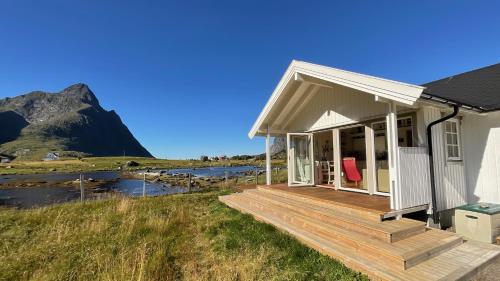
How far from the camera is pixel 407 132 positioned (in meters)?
7.08

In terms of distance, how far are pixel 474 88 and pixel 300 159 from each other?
5.73 metres

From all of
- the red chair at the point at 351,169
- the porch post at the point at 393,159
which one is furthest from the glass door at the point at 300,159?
the porch post at the point at 393,159

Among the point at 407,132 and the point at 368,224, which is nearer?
the point at 368,224

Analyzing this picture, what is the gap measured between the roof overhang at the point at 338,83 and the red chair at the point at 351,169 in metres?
2.45

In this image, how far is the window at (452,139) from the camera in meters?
6.46

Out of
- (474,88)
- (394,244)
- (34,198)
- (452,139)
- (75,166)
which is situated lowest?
(34,198)

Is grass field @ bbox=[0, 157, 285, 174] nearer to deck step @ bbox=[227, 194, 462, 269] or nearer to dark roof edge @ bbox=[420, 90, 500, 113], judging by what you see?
dark roof edge @ bbox=[420, 90, 500, 113]

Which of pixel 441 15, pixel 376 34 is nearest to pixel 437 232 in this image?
pixel 441 15

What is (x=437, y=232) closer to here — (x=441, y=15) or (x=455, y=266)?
(x=455, y=266)

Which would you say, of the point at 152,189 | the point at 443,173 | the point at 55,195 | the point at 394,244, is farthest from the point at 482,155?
the point at 55,195

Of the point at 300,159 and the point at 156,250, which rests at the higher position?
the point at 300,159

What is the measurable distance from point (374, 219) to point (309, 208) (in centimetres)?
162

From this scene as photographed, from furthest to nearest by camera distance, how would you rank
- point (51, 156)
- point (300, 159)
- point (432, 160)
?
point (51, 156) → point (300, 159) → point (432, 160)

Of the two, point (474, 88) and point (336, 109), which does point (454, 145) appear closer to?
point (474, 88)
